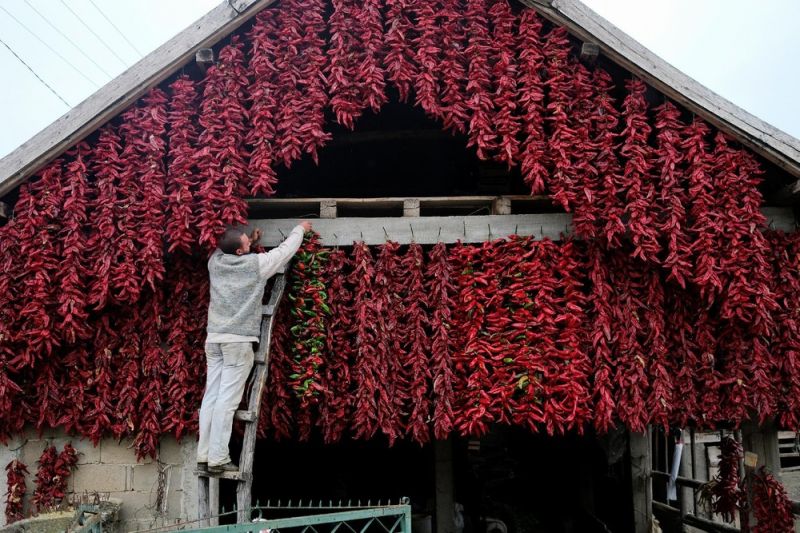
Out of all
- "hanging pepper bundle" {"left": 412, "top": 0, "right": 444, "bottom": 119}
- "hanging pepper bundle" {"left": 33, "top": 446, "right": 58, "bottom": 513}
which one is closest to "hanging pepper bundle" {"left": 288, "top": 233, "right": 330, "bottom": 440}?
"hanging pepper bundle" {"left": 412, "top": 0, "right": 444, "bottom": 119}

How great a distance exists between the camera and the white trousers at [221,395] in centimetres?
459

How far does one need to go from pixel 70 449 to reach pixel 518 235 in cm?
426

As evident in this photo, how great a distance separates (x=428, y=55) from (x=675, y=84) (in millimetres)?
2069

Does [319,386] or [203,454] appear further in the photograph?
[319,386]

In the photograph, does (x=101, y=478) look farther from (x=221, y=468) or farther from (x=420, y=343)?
(x=420, y=343)

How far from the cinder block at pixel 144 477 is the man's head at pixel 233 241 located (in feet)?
6.54

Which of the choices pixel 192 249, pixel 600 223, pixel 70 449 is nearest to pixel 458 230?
pixel 600 223

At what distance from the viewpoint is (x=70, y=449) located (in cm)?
513

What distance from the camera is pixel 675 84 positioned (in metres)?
5.00

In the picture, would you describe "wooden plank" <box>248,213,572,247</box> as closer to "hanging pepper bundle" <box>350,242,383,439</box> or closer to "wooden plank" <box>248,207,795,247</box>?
"wooden plank" <box>248,207,795,247</box>

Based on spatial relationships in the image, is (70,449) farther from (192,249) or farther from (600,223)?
(600,223)

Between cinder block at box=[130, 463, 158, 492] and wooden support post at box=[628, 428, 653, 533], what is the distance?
6.77m

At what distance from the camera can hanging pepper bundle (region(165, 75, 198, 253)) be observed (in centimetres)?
492

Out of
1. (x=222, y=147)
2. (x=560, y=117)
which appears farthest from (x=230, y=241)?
(x=560, y=117)
